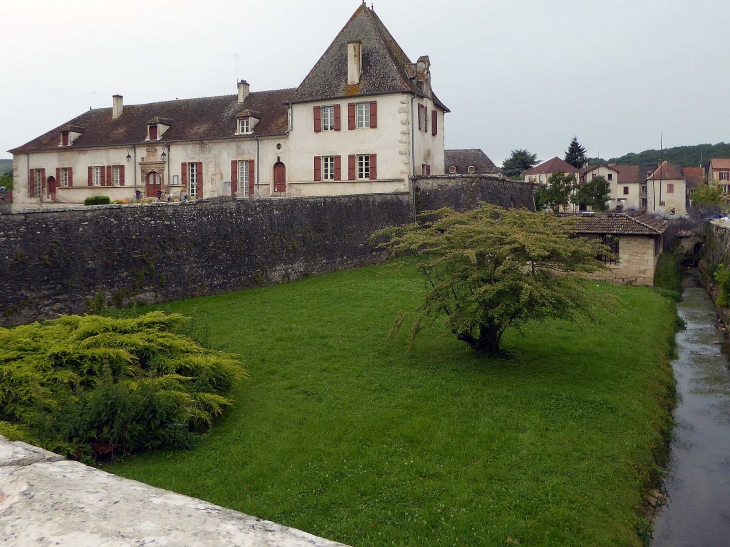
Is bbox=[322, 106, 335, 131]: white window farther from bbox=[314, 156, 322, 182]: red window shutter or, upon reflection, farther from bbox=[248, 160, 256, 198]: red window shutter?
bbox=[248, 160, 256, 198]: red window shutter

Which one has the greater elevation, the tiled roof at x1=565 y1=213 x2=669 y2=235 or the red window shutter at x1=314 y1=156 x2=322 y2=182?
the red window shutter at x1=314 y1=156 x2=322 y2=182

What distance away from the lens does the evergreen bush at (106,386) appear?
820 cm

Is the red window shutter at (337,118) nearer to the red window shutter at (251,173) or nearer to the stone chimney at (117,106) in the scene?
the red window shutter at (251,173)

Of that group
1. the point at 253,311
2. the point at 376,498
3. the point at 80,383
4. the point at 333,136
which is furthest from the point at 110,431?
the point at 333,136

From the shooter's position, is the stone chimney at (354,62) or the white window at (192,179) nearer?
the stone chimney at (354,62)

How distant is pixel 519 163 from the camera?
268 feet

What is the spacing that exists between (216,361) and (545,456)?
5189 millimetres

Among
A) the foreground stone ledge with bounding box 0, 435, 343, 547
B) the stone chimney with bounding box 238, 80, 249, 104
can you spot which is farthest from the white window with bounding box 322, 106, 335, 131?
the foreground stone ledge with bounding box 0, 435, 343, 547

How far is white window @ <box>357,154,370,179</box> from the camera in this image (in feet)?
101

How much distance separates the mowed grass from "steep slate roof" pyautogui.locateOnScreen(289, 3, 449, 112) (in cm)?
1718

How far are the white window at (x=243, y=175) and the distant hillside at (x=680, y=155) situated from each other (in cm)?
9497

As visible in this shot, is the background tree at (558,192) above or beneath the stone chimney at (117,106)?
beneath

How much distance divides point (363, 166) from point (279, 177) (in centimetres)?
476

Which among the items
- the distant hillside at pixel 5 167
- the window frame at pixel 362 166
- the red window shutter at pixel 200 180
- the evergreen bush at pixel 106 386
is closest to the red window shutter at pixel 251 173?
the red window shutter at pixel 200 180
